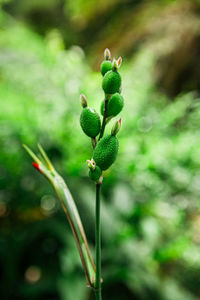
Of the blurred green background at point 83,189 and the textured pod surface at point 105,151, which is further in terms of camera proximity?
the blurred green background at point 83,189

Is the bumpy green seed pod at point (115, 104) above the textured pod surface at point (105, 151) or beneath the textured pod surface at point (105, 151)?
above

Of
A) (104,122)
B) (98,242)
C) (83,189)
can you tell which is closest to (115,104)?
(104,122)

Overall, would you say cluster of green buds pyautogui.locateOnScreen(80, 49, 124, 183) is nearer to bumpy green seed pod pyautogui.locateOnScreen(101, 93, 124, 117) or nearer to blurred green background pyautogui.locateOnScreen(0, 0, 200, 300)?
bumpy green seed pod pyautogui.locateOnScreen(101, 93, 124, 117)

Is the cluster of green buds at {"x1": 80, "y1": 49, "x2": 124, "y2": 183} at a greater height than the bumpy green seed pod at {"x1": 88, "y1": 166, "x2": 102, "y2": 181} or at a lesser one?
greater

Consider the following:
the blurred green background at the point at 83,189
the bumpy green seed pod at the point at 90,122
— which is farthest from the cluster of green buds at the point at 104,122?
the blurred green background at the point at 83,189

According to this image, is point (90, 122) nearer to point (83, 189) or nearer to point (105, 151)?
point (105, 151)

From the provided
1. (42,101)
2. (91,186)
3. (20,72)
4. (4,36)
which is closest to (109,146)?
(91,186)

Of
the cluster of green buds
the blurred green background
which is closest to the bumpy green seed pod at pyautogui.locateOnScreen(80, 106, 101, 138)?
the cluster of green buds

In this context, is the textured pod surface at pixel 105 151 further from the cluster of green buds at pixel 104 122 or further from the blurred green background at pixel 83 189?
the blurred green background at pixel 83 189
